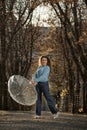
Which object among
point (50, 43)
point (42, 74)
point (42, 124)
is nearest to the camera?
point (42, 124)

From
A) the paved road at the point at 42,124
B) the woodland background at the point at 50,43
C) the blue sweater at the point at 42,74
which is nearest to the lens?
the paved road at the point at 42,124

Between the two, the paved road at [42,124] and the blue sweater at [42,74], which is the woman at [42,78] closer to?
the blue sweater at [42,74]

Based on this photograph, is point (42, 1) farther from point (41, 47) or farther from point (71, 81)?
point (41, 47)

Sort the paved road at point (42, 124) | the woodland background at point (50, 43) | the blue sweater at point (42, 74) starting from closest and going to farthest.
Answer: the paved road at point (42, 124), the blue sweater at point (42, 74), the woodland background at point (50, 43)

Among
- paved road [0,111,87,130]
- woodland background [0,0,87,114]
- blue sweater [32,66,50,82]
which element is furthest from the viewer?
woodland background [0,0,87,114]

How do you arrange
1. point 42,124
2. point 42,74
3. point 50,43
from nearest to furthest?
point 42,124 → point 42,74 → point 50,43

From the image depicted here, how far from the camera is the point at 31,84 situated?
14.0 m

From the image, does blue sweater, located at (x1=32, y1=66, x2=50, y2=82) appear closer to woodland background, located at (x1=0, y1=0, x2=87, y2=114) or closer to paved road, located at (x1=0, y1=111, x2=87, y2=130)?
paved road, located at (x1=0, y1=111, x2=87, y2=130)

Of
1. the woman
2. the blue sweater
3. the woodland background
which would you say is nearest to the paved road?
the woman

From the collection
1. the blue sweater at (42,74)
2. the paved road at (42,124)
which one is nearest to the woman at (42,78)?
the blue sweater at (42,74)

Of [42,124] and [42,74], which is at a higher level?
[42,74]

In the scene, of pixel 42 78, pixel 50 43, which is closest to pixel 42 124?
pixel 42 78

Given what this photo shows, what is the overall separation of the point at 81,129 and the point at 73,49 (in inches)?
561

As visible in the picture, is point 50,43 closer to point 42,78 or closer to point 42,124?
point 42,78
